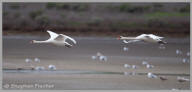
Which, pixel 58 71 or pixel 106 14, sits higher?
pixel 106 14

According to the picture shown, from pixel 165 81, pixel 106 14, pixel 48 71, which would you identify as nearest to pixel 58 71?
pixel 48 71

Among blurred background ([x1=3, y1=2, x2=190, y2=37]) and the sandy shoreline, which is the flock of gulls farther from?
blurred background ([x1=3, y1=2, x2=190, y2=37])

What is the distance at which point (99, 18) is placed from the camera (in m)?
17.5

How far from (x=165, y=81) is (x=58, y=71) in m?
2.08

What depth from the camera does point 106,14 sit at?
17688 mm

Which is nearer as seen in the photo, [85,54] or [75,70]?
[75,70]

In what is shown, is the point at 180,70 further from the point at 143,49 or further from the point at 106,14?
the point at 106,14

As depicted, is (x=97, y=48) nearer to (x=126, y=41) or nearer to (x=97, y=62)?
(x=97, y=62)

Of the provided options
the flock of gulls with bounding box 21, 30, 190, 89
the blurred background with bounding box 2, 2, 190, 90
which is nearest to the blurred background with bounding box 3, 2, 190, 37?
the blurred background with bounding box 2, 2, 190, 90

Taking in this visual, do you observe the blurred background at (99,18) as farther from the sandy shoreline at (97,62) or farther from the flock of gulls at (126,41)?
the flock of gulls at (126,41)

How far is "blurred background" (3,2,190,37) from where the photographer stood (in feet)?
54.5

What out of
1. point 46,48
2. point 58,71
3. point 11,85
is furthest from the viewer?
point 46,48

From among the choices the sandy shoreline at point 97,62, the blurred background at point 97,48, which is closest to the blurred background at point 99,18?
the blurred background at point 97,48

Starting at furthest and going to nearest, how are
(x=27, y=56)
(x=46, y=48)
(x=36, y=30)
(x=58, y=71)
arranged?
(x=36, y=30), (x=46, y=48), (x=27, y=56), (x=58, y=71)
